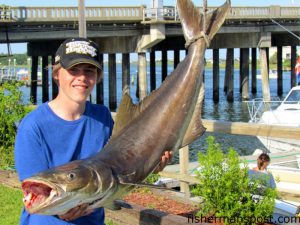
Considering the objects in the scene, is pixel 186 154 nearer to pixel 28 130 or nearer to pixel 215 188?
pixel 215 188

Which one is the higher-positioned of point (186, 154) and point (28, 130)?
point (28, 130)

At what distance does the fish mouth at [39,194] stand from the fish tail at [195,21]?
1805 millimetres

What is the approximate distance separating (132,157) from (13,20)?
30.9m

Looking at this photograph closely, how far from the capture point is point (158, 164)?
3303 millimetres

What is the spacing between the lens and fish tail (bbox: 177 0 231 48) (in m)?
3.84

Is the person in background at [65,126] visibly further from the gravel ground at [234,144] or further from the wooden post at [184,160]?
the gravel ground at [234,144]

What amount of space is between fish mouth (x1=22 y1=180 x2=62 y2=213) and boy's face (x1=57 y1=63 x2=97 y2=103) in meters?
0.74

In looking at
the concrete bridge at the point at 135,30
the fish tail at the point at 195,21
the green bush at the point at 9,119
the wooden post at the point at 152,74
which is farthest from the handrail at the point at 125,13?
the fish tail at the point at 195,21

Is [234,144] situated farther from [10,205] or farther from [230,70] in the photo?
[230,70]

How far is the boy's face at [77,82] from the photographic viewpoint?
121 inches

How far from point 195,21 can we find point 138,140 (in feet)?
3.69

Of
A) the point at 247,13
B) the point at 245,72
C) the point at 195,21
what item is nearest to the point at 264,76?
the point at 247,13

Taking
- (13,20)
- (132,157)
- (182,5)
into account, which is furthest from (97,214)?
(13,20)

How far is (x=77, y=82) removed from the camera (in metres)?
3.07
